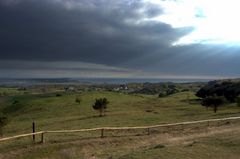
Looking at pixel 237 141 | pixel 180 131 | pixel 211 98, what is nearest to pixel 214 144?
pixel 237 141

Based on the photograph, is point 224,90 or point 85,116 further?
point 224,90

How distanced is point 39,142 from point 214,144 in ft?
37.7

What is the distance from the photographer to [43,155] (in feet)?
81.8

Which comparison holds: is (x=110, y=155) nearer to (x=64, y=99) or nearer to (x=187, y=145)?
(x=187, y=145)

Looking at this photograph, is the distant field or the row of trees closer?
the distant field

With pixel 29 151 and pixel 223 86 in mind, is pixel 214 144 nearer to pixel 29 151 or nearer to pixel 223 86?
pixel 29 151

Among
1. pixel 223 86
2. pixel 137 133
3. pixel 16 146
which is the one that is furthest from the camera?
pixel 223 86

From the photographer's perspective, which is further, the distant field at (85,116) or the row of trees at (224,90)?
the row of trees at (224,90)

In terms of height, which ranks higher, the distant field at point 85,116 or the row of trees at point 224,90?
the row of trees at point 224,90

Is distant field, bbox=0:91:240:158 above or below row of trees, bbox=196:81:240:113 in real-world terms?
below

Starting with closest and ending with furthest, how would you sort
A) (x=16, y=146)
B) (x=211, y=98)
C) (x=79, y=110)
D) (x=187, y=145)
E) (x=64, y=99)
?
(x=187, y=145)
(x=16, y=146)
(x=211, y=98)
(x=79, y=110)
(x=64, y=99)

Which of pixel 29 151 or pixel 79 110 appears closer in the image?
pixel 29 151

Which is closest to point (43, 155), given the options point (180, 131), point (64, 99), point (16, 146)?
point (16, 146)

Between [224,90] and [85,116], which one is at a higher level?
[224,90]
